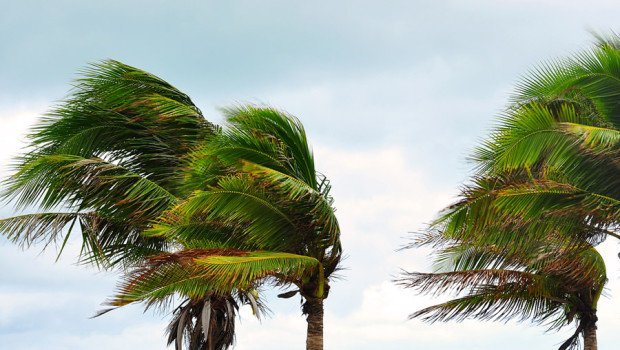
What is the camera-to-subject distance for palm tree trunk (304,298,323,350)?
57.7ft

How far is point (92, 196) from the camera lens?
21375mm

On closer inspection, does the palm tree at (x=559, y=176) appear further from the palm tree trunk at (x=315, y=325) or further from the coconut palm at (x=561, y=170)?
the palm tree trunk at (x=315, y=325)

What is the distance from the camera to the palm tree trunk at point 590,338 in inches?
774

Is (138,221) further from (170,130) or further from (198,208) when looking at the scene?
(198,208)

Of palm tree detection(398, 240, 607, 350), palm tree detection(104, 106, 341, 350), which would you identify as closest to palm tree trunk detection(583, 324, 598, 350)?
palm tree detection(398, 240, 607, 350)

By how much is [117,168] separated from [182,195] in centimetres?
169

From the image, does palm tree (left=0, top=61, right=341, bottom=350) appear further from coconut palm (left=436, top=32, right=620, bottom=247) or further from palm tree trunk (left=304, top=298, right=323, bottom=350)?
coconut palm (left=436, top=32, right=620, bottom=247)

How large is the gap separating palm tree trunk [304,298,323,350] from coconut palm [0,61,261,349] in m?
3.79

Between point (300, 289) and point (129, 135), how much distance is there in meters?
6.83

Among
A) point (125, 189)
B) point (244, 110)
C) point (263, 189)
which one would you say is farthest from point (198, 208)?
point (125, 189)

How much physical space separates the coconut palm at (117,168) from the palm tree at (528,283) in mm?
5082

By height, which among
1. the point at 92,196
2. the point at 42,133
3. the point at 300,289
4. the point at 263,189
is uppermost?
the point at 42,133

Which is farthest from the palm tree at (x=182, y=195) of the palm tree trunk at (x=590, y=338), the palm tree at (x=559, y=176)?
the palm tree trunk at (x=590, y=338)

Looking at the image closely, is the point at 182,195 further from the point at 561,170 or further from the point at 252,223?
the point at 561,170
